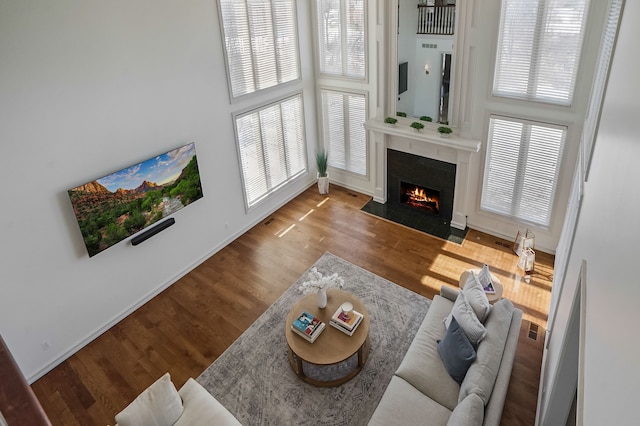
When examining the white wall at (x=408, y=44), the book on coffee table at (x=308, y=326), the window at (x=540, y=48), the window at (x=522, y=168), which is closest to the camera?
the book on coffee table at (x=308, y=326)

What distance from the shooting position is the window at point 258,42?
5.73 meters

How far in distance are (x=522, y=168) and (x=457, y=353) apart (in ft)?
10.7

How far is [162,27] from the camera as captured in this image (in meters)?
4.86

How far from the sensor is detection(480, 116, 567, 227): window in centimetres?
541

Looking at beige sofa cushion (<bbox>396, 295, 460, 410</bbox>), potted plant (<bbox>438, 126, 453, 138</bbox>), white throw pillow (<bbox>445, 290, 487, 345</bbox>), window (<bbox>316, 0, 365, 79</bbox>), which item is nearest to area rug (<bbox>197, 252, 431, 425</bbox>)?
beige sofa cushion (<bbox>396, 295, 460, 410</bbox>)

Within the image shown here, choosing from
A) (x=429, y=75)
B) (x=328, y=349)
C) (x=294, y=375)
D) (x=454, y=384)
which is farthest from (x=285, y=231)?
(x=454, y=384)

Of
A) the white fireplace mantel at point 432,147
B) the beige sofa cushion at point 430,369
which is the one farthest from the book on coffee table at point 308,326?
the white fireplace mantel at point 432,147

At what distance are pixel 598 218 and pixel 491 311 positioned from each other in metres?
2.14

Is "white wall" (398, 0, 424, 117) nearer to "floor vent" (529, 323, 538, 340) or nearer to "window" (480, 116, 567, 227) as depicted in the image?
"window" (480, 116, 567, 227)

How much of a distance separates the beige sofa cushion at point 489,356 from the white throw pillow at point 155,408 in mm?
2491

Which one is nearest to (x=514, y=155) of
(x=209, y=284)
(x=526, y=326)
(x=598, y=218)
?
(x=526, y=326)

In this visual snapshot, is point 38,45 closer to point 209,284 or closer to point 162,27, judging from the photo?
point 162,27

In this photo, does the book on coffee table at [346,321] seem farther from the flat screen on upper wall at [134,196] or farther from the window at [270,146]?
the window at [270,146]

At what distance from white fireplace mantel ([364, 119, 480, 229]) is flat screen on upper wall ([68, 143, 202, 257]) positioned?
316 cm
